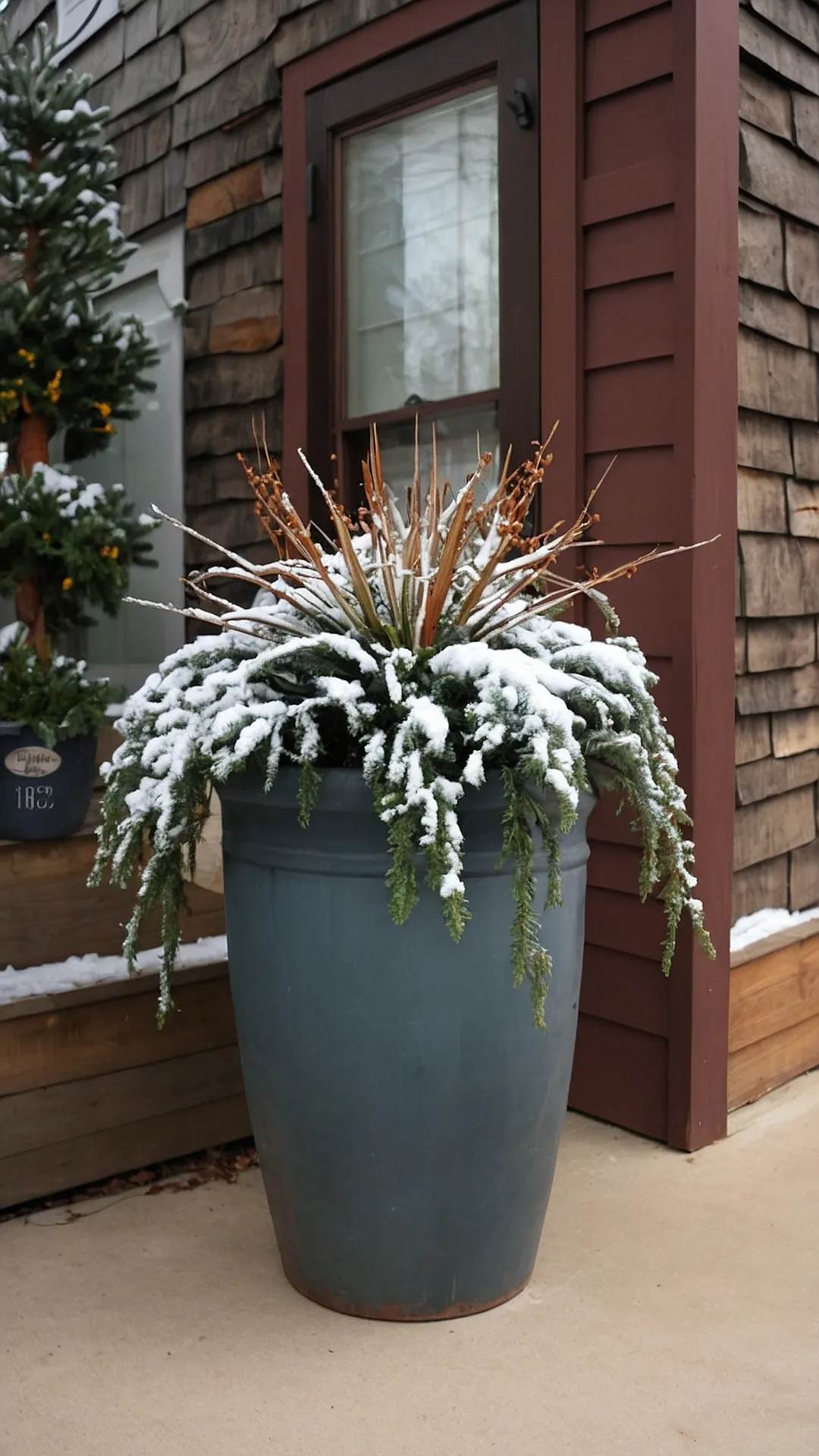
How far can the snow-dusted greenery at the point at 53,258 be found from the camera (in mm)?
2842

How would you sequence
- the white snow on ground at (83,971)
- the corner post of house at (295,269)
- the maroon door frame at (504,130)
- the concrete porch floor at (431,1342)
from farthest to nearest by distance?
1. the corner post of house at (295,269)
2. the maroon door frame at (504,130)
3. the white snow on ground at (83,971)
4. the concrete porch floor at (431,1342)

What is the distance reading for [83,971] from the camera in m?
2.28

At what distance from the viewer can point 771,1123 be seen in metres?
2.54

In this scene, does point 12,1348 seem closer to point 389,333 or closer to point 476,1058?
point 476,1058

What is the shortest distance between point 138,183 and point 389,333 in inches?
48.4

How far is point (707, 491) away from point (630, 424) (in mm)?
210

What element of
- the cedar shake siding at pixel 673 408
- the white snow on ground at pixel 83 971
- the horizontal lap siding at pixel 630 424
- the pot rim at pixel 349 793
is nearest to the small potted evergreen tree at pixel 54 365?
the white snow on ground at pixel 83 971

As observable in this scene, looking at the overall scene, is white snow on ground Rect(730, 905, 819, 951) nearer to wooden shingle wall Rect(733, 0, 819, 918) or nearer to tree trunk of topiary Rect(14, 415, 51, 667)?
wooden shingle wall Rect(733, 0, 819, 918)

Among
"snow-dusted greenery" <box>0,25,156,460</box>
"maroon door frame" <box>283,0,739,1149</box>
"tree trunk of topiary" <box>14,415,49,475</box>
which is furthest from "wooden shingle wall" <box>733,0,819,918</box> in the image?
"tree trunk of topiary" <box>14,415,49,475</box>

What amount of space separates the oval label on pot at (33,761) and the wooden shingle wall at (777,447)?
1353 millimetres

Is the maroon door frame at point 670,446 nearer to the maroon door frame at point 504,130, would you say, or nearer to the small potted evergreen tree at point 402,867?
the maroon door frame at point 504,130

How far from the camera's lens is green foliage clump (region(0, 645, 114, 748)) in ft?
7.96

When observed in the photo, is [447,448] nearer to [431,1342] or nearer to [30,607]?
[30,607]

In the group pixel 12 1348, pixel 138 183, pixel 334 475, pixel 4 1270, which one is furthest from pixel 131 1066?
pixel 138 183
